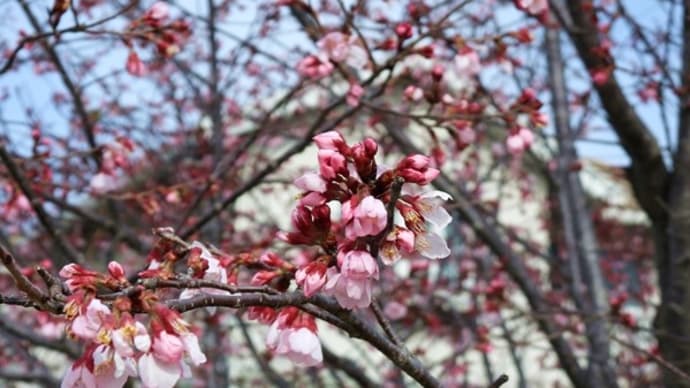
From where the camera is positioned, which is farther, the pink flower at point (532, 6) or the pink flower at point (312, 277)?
the pink flower at point (532, 6)

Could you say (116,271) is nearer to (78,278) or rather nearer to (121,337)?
(78,278)

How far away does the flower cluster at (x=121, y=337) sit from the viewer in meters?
0.99

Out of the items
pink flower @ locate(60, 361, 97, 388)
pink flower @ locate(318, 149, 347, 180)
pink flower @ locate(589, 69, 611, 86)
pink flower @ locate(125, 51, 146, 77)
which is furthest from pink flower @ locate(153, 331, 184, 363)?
pink flower @ locate(589, 69, 611, 86)

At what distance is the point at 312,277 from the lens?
1.16 m

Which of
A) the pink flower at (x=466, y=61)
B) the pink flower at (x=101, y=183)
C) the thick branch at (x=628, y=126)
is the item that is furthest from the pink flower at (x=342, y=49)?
the thick branch at (x=628, y=126)

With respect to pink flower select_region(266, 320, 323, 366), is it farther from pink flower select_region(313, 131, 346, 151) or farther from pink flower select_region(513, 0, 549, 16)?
pink flower select_region(513, 0, 549, 16)

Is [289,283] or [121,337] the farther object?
[289,283]

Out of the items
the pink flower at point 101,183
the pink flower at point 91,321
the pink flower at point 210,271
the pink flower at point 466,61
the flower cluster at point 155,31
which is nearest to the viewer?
the pink flower at point 91,321

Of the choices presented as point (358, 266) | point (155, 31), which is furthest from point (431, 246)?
point (155, 31)

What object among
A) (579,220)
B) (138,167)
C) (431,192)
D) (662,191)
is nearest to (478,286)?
(579,220)

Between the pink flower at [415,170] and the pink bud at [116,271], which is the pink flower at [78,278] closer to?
the pink bud at [116,271]

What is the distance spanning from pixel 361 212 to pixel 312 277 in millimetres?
155

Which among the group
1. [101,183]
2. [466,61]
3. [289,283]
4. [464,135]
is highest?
[101,183]

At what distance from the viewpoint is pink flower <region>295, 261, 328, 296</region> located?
115cm
